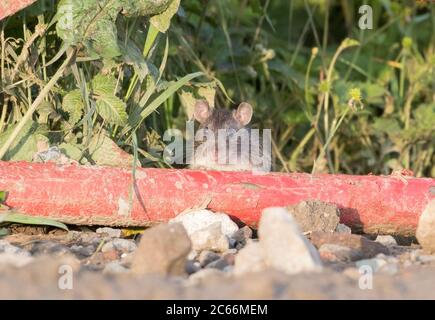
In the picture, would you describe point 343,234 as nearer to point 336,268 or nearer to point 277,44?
point 336,268

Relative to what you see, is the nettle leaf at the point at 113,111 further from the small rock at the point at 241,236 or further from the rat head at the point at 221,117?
the small rock at the point at 241,236

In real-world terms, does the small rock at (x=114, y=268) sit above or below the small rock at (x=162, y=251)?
below

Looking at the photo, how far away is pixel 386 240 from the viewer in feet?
14.8

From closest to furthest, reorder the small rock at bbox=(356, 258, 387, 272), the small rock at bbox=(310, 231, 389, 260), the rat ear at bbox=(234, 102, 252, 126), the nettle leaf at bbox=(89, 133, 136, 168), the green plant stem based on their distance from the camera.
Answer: the small rock at bbox=(356, 258, 387, 272) → the small rock at bbox=(310, 231, 389, 260) → the green plant stem → the nettle leaf at bbox=(89, 133, 136, 168) → the rat ear at bbox=(234, 102, 252, 126)

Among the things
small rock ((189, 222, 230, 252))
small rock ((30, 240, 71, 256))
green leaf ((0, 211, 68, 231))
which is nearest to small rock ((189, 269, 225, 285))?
small rock ((189, 222, 230, 252))

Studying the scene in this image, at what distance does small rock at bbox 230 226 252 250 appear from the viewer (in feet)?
14.1

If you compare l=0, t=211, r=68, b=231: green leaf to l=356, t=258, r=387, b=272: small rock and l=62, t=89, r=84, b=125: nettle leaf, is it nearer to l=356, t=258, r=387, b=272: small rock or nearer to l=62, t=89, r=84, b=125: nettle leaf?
l=62, t=89, r=84, b=125: nettle leaf

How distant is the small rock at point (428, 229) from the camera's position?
405 cm

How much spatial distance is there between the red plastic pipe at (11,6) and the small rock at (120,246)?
4.11ft

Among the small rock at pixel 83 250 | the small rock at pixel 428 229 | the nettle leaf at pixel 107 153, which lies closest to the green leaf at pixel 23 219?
the small rock at pixel 83 250

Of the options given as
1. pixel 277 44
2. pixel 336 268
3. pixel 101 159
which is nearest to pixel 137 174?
pixel 101 159

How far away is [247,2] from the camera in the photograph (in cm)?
716

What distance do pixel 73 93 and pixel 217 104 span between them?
1.86 m

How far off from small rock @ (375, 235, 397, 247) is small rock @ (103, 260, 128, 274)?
4.34ft
